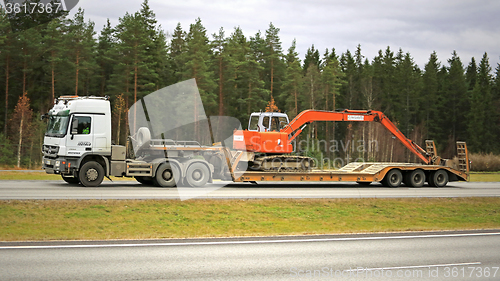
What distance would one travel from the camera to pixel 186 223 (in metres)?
12.8

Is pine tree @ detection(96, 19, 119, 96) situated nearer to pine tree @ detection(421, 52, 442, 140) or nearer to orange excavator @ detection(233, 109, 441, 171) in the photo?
orange excavator @ detection(233, 109, 441, 171)

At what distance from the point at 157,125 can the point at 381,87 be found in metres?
64.0

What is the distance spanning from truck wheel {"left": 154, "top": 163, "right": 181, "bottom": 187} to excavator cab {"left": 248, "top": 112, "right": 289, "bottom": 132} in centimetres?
456

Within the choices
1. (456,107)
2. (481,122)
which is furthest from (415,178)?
(456,107)

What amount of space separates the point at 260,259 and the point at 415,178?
1798 cm

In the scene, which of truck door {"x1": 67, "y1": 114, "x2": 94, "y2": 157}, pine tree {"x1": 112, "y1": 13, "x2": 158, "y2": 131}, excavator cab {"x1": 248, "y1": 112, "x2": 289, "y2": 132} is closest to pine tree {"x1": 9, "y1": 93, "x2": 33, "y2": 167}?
pine tree {"x1": 112, "y1": 13, "x2": 158, "y2": 131}

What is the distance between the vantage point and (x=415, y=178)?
954 inches

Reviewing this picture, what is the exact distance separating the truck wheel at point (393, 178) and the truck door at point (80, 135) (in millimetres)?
14803

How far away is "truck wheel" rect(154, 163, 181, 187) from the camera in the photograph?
2056 cm

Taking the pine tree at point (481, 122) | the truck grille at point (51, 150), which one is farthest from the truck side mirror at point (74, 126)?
the pine tree at point (481, 122)

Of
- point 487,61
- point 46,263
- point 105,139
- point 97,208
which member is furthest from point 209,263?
point 487,61

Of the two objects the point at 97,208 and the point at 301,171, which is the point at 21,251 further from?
→ the point at 301,171

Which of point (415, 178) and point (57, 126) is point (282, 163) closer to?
point (415, 178)

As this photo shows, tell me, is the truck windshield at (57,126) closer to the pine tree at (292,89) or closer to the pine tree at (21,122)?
the pine tree at (21,122)
